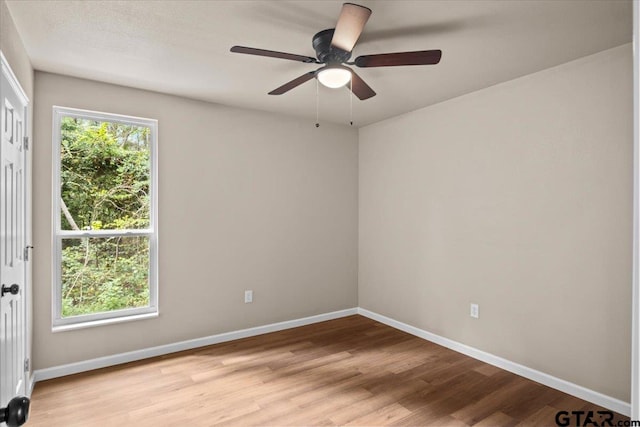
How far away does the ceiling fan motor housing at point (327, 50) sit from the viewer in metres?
2.27

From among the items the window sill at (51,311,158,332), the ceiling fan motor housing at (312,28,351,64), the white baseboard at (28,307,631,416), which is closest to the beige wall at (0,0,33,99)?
the ceiling fan motor housing at (312,28,351,64)

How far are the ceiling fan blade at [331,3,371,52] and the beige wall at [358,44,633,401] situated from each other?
1.83 meters

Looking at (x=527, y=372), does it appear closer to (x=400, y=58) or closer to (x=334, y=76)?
(x=400, y=58)

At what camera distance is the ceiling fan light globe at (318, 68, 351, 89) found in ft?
7.44

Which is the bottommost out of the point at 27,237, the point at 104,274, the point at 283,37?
the point at 104,274

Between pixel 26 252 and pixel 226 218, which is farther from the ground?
pixel 226 218

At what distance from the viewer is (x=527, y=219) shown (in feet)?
10.1

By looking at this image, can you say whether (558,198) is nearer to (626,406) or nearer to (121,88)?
(626,406)

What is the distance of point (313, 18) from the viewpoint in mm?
2207

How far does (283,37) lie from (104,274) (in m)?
2.57

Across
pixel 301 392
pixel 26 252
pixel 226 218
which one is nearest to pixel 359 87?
pixel 226 218

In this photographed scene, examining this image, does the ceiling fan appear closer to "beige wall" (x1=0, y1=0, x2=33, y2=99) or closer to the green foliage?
"beige wall" (x1=0, y1=0, x2=33, y2=99)

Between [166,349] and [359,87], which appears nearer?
[359,87]

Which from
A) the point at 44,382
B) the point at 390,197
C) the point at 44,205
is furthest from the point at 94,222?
the point at 390,197
